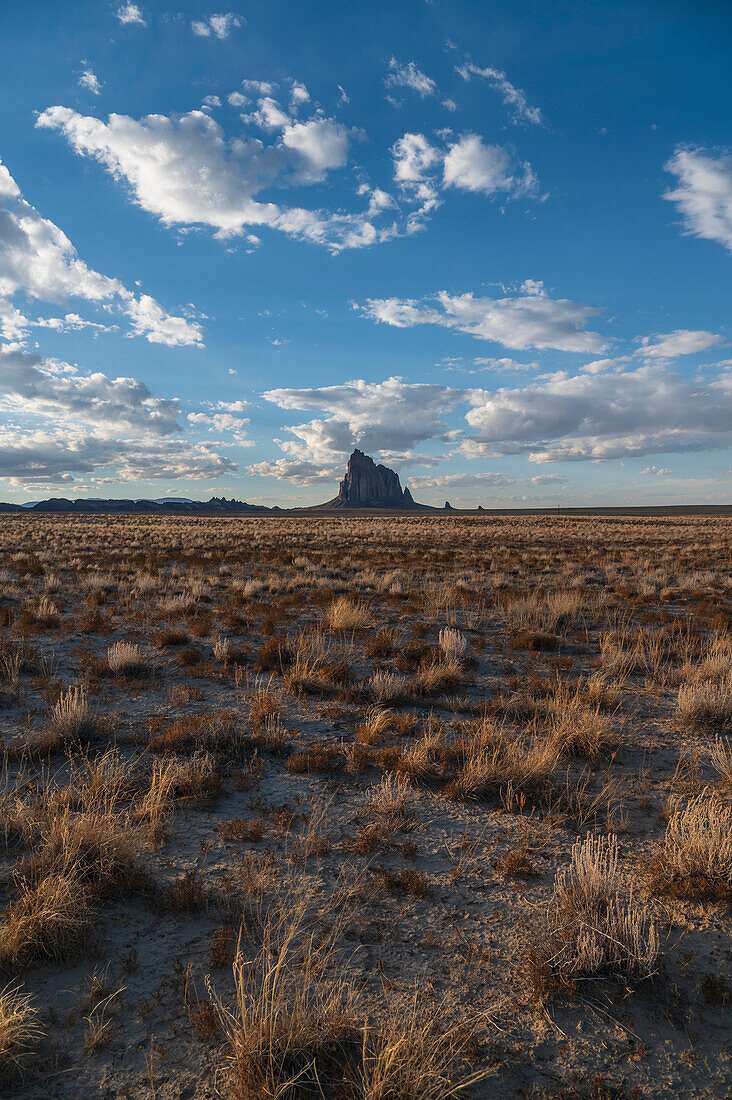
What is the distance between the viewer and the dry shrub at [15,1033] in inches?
88.2

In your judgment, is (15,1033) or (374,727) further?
(374,727)

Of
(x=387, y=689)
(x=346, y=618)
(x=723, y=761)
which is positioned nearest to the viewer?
(x=723, y=761)

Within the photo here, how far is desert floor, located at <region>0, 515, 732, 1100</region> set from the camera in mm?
2352

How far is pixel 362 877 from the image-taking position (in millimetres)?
3594

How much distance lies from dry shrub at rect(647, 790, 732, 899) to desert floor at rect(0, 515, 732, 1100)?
0.02 metres

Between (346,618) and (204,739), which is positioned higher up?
(346,618)

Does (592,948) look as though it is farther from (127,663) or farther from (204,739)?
(127,663)

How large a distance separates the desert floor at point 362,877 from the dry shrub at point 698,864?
2 centimetres

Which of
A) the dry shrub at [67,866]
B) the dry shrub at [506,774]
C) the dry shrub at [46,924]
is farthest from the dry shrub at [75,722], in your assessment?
the dry shrub at [506,774]

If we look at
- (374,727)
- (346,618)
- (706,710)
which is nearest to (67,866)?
(374,727)

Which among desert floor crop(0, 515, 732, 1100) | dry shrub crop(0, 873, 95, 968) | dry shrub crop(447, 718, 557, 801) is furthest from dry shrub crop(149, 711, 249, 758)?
dry shrub crop(447, 718, 557, 801)

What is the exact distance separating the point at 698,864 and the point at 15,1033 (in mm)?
4127

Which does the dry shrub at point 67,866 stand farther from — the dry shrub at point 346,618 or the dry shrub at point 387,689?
the dry shrub at point 346,618

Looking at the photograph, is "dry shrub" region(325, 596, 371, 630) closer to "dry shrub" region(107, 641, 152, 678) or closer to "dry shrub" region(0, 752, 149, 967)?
"dry shrub" region(107, 641, 152, 678)
